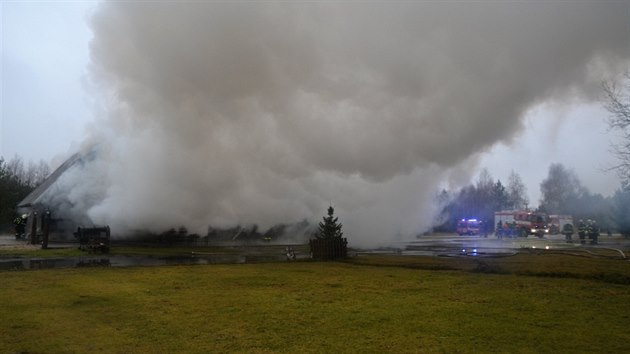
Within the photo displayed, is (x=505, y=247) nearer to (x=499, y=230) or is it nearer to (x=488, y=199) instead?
(x=499, y=230)

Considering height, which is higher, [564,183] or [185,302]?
[564,183]

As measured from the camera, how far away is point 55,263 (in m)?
17.2

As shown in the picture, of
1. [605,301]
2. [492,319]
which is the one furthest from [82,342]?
[605,301]

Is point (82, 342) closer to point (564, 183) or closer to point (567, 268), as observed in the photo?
point (567, 268)

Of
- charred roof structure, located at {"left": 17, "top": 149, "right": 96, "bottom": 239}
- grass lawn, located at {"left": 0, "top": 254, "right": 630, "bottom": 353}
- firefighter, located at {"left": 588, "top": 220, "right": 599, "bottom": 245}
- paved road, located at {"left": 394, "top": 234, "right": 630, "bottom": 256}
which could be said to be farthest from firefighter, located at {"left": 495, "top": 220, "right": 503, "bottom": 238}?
charred roof structure, located at {"left": 17, "top": 149, "right": 96, "bottom": 239}

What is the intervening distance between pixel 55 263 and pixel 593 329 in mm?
17855

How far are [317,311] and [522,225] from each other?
4607 centimetres

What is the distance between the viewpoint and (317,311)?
8.61 metres

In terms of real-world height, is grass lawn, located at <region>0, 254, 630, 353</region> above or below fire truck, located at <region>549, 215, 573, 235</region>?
below

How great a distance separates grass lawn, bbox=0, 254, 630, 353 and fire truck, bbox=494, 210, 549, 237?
35.8 m

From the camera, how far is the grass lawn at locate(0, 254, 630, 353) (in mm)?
6297

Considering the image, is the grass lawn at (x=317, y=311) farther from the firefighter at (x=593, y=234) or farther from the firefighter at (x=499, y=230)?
the firefighter at (x=499, y=230)

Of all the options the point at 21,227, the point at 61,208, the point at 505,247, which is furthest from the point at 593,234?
the point at 21,227

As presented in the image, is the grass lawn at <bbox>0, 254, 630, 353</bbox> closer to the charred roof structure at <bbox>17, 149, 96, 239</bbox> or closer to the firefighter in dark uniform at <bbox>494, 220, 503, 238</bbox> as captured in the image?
the charred roof structure at <bbox>17, 149, 96, 239</bbox>
